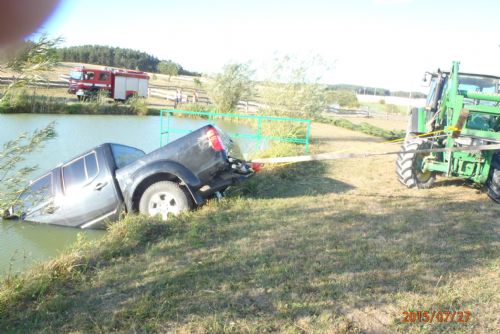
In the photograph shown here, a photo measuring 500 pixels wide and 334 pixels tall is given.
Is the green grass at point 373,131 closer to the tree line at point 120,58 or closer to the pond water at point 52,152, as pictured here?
the pond water at point 52,152

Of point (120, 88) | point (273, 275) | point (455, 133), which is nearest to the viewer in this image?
point (273, 275)

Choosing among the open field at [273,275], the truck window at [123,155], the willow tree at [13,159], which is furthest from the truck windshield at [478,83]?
the willow tree at [13,159]

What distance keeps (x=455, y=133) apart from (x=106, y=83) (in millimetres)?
31626

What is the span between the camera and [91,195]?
7.20m

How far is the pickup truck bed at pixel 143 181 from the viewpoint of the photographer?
691 cm

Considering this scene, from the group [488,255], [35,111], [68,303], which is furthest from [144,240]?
[35,111]

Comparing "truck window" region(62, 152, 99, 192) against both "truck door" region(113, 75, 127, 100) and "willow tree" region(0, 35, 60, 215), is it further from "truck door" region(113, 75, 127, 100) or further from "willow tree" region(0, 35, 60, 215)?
"truck door" region(113, 75, 127, 100)

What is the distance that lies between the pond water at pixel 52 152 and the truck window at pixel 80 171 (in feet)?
1.66

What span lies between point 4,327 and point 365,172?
29.6 ft

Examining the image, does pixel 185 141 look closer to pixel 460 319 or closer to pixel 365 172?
pixel 460 319

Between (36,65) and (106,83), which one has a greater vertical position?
(106,83)

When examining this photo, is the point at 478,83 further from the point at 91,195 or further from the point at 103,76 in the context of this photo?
the point at 103,76

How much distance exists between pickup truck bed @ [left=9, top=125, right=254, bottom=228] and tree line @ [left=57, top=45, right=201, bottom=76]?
50191mm
